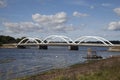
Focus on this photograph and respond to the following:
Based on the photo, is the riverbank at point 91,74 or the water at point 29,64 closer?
the riverbank at point 91,74

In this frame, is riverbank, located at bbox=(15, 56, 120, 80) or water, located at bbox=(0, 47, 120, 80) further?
water, located at bbox=(0, 47, 120, 80)

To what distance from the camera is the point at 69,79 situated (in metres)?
17.5

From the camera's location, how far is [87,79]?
700 inches

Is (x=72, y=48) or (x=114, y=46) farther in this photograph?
(x=72, y=48)

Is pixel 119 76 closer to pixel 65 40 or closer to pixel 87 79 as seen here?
pixel 87 79

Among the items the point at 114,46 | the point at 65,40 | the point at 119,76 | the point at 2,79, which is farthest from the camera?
the point at 65,40

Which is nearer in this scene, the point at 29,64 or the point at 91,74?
the point at 91,74

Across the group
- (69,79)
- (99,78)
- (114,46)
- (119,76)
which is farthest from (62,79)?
(114,46)

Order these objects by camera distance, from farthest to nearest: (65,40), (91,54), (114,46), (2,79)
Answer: (65,40) < (114,46) < (91,54) < (2,79)

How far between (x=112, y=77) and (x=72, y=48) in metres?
182

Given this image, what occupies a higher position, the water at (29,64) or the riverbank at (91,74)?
the riverbank at (91,74)

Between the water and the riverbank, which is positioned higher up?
the riverbank

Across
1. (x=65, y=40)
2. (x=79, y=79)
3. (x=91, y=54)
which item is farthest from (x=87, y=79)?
(x=65, y=40)

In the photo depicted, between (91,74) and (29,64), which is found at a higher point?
(91,74)
